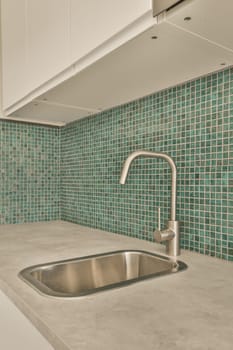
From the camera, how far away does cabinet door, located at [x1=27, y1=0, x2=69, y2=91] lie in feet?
3.34

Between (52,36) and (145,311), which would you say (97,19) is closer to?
(52,36)

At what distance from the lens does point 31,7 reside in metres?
1.25

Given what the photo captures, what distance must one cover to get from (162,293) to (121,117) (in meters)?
0.95

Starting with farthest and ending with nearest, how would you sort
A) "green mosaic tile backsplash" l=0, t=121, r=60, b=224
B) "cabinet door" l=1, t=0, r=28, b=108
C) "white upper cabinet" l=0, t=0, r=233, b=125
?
"green mosaic tile backsplash" l=0, t=121, r=60, b=224 < "cabinet door" l=1, t=0, r=28, b=108 < "white upper cabinet" l=0, t=0, r=233, b=125

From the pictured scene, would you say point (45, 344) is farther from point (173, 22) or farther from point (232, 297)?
point (173, 22)

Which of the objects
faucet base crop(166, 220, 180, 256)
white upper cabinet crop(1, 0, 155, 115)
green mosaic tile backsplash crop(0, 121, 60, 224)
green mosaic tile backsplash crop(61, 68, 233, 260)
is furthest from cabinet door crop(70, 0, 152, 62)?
green mosaic tile backsplash crop(0, 121, 60, 224)

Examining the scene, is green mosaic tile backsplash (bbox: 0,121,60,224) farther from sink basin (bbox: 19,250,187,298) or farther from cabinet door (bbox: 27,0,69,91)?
sink basin (bbox: 19,250,187,298)

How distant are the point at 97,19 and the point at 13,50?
2.65ft

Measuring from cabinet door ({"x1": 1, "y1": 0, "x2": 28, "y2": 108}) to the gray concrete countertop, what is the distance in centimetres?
86

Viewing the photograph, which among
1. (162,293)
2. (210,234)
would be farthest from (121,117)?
(162,293)

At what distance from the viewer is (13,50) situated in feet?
4.81

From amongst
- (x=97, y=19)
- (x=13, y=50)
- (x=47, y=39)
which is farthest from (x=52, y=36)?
(x=13, y=50)

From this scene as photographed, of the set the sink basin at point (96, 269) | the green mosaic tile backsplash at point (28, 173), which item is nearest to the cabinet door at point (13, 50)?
the green mosaic tile backsplash at point (28, 173)

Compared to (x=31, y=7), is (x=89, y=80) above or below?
below
